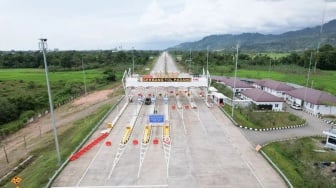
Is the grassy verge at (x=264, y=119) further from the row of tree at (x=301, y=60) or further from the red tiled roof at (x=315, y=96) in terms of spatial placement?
the row of tree at (x=301, y=60)

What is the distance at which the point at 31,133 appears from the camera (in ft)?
130

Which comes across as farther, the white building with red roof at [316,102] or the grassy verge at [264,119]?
the white building with red roof at [316,102]

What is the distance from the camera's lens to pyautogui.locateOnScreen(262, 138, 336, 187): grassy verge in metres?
21.2

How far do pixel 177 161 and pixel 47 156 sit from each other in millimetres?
13987

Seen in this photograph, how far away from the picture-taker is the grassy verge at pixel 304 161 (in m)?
21.2

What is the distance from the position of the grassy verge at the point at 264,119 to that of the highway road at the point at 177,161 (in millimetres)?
3047

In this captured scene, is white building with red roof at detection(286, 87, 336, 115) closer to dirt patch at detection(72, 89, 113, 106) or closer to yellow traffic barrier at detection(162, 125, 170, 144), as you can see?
yellow traffic barrier at detection(162, 125, 170, 144)

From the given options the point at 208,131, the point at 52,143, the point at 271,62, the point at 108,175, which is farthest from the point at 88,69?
the point at 108,175

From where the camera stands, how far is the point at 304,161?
24703 millimetres

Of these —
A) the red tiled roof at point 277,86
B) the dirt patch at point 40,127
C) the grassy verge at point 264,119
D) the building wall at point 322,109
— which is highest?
the red tiled roof at point 277,86

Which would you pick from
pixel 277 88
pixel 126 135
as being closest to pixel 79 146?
pixel 126 135

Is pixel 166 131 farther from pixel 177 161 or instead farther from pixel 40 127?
pixel 40 127

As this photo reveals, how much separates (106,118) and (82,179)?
16903 millimetres

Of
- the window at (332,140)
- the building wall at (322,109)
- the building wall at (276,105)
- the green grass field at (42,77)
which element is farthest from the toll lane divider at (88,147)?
the green grass field at (42,77)
